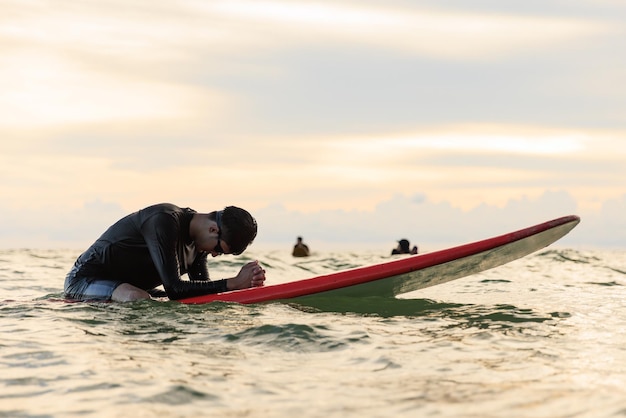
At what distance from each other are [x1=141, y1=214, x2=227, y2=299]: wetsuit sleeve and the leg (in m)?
0.42

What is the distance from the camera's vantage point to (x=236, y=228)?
5.60 metres

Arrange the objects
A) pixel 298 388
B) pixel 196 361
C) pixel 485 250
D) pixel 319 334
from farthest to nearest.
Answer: pixel 485 250, pixel 319 334, pixel 196 361, pixel 298 388

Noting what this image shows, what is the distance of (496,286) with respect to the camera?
11.0 metres

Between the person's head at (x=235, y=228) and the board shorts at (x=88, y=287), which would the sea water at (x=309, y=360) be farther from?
the person's head at (x=235, y=228)

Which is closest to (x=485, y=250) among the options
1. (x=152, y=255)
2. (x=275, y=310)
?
(x=275, y=310)

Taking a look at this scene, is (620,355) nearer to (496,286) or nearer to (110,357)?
(110,357)

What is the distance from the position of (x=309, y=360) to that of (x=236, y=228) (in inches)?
57.4

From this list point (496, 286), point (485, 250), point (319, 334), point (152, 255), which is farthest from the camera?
point (496, 286)

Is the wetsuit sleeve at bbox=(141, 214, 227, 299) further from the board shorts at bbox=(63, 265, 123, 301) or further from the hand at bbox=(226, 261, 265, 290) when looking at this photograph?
the board shorts at bbox=(63, 265, 123, 301)

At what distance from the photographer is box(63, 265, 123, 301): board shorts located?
6297 millimetres

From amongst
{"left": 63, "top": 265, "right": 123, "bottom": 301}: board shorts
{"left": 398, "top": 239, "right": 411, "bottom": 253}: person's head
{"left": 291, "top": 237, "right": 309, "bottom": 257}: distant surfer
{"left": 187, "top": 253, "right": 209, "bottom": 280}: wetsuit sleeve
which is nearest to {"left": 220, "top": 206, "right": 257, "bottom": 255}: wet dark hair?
{"left": 187, "top": 253, "right": 209, "bottom": 280}: wetsuit sleeve

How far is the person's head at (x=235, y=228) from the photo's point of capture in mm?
5613

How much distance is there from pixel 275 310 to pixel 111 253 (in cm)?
146

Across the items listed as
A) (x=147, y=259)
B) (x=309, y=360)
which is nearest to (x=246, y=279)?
(x=147, y=259)
